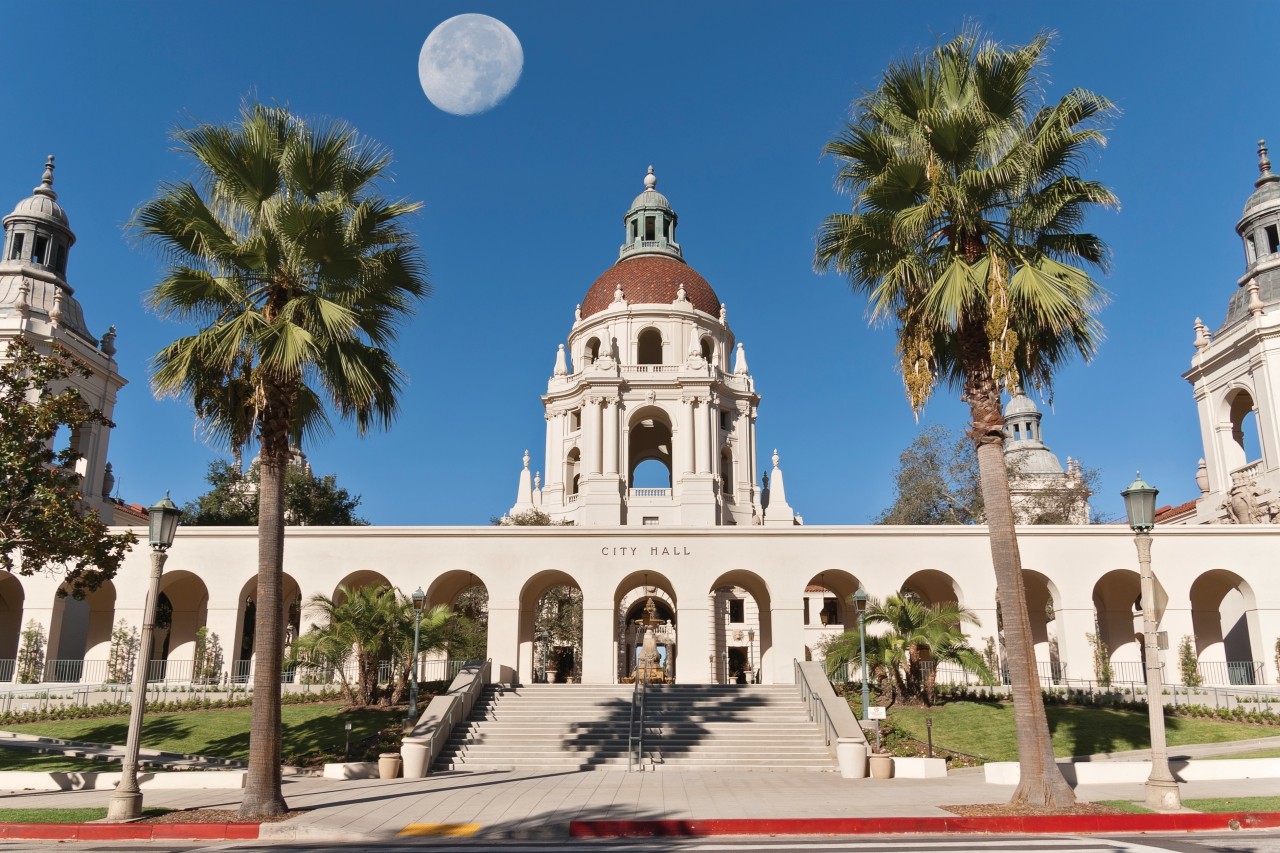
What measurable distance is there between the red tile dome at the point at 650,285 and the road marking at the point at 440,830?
136 feet

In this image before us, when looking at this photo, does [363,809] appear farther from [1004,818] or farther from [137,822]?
[1004,818]

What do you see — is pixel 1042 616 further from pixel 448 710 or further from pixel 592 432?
pixel 448 710

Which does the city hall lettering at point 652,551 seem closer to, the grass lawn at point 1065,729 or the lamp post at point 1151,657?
the grass lawn at point 1065,729

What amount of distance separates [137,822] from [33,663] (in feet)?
69.0

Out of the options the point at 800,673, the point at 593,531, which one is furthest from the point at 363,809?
the point at 593,531

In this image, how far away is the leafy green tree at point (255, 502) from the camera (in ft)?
167

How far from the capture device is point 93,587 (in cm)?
2150

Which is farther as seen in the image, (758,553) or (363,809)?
(758,553)

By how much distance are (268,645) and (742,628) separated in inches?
1873

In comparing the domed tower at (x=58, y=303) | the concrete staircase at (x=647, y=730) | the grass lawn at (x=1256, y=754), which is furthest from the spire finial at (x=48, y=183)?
the grass lawn at (x=1256, y=754)

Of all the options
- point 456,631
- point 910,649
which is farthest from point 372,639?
point 910,649

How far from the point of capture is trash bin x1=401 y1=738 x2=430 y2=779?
20344 millimetres

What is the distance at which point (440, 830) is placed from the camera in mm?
13000

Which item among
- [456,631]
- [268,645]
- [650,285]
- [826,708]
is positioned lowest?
[826,708]
